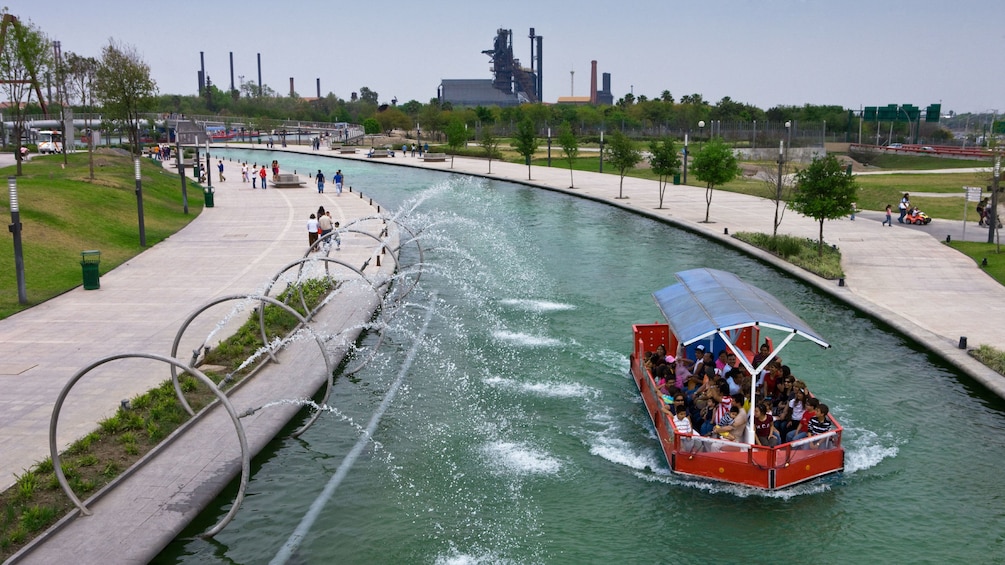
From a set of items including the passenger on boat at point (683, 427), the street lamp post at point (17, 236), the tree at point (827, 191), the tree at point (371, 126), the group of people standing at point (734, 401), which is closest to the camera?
the passenger on boat at point (683, 427)

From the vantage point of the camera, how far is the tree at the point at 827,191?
32.1 m

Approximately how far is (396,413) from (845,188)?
71.3ft

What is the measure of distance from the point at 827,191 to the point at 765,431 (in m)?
19.9

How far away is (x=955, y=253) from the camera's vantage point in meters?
34.1

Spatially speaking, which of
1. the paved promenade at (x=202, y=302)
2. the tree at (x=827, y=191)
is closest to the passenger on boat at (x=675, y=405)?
the paved promenade at (x=202, y=302)

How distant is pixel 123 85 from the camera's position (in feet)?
182

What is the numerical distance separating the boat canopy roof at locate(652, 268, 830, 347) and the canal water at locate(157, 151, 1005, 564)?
2.29 meters

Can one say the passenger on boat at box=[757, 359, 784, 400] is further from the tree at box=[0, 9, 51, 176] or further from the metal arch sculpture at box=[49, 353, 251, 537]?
the tree at box=[0, 9, 51, 176]

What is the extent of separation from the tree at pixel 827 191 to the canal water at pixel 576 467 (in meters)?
6.65

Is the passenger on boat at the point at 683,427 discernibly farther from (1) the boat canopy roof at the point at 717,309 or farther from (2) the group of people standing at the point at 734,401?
(1) the boat canopy roof at the point at 717,309

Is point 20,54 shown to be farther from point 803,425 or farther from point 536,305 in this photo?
point 803,425

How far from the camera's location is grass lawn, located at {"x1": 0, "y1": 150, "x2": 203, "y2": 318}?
2784 cm

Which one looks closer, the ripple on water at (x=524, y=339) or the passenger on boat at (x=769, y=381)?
the passenger on boat at (x=769, y=381)

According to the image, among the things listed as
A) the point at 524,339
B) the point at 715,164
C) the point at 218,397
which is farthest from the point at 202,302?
the point at 715,164
